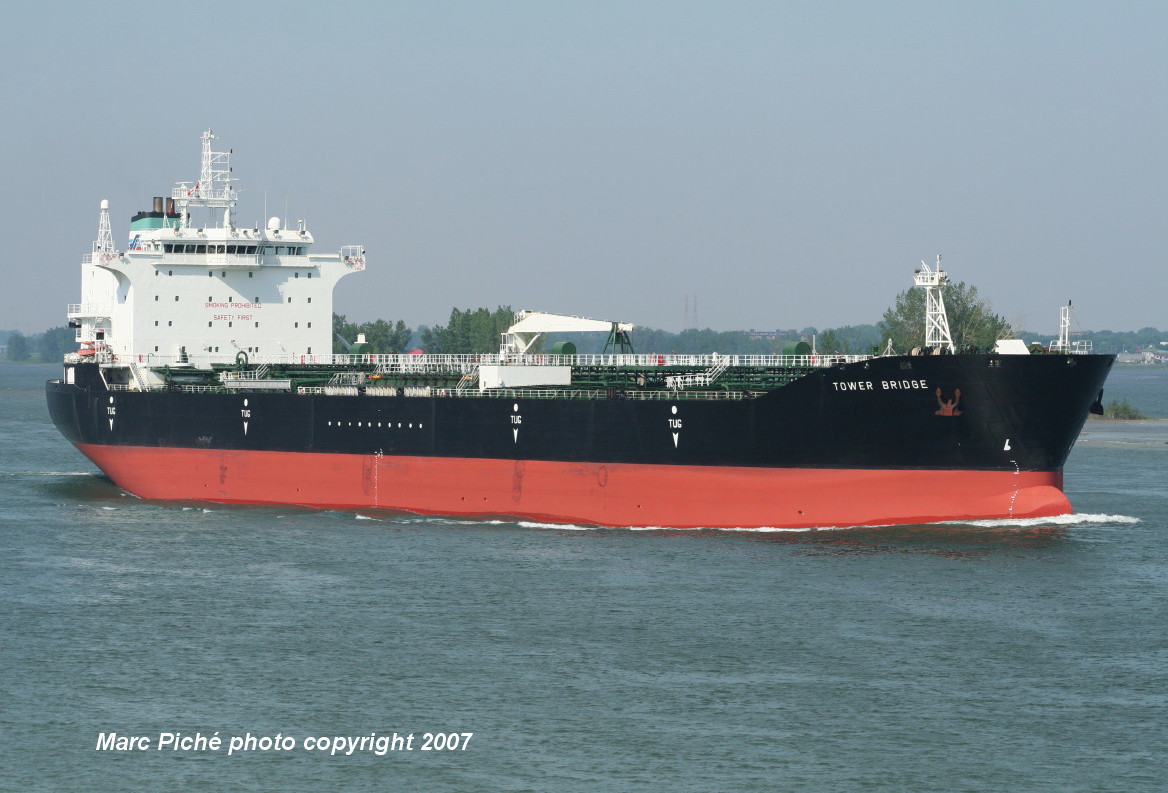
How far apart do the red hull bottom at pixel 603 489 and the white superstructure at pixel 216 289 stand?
169 inches

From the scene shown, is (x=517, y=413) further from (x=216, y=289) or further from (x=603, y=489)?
(x=216, y=289)

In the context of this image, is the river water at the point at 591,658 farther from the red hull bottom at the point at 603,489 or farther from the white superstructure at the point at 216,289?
the white superstructure at the point at 216,289

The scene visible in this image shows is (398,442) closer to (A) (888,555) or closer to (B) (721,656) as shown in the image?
(A) (888,555)

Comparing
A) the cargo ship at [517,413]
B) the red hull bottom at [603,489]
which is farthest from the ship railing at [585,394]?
the red hull bottom at [603,489]

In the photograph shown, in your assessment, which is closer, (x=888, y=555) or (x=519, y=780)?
(x=519, y=780)

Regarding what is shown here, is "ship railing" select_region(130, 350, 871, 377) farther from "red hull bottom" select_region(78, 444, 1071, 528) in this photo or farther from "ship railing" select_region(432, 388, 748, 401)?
"red hull bottom" select_region(78, 444, 1071, 528)

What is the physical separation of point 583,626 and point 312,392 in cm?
1787

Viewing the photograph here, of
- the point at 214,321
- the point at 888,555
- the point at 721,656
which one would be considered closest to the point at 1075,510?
the point at 888,555

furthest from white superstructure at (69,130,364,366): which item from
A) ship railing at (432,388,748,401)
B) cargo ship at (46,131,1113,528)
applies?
ship railing at (432,388,748,401)

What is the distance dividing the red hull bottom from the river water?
785mm

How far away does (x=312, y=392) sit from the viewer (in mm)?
39812

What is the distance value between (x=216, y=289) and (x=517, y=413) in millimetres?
14504

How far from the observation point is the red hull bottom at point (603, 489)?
3200 cm

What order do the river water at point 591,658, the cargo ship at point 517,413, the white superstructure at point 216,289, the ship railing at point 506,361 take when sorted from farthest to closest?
the white superstructure at point 216,289
the ship railing at point 506,361
the cargo ship at point 517,413
the river water at point 591,658
